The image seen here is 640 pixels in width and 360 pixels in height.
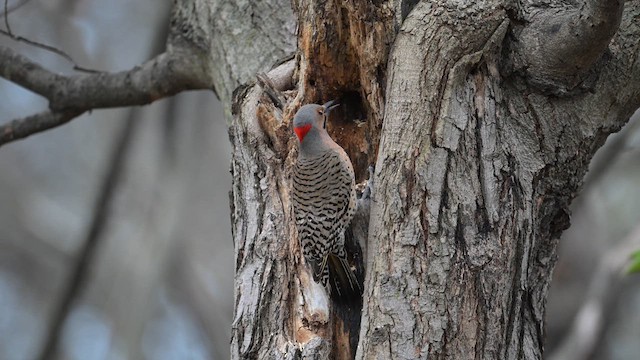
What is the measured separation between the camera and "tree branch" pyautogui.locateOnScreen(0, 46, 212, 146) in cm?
588

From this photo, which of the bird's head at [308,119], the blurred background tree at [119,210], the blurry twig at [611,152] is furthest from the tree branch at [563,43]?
the blurred background tree at [119,210]

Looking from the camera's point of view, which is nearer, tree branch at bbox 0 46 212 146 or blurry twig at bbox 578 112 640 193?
tree branch at bbox 0 46 212 146

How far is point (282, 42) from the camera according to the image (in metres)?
5.12

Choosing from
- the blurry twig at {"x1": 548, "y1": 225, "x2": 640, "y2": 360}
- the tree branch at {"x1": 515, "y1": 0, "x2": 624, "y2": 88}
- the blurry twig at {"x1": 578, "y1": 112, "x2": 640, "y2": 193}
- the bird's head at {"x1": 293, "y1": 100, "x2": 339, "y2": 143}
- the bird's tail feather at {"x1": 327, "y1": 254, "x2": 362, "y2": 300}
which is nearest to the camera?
the tree branch at {"x1": 515, "y1": 0, "x2": 624, "y2": 88}

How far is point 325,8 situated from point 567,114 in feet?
3.86

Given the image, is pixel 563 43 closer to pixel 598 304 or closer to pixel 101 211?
pixel 598 304

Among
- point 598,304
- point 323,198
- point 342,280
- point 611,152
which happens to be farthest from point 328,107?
point 611,152

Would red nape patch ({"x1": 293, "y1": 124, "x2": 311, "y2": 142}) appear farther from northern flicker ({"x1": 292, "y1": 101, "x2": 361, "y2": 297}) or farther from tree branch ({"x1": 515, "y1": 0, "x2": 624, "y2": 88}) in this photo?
tree branch ({"x1": 515, "y1": 0, "x2": 624, "y2": 88})

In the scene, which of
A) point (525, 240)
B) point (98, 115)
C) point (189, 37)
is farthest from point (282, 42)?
point (98, 115)

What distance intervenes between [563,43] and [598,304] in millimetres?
4669

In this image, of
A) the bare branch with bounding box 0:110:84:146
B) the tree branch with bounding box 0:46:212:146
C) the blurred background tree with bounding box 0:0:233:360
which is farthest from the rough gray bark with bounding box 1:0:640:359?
the blurred background tree with bounding box 0:0:233:360

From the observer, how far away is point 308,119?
4.24 m

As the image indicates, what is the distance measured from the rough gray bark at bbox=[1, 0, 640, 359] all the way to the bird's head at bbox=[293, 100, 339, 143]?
7.2 inches

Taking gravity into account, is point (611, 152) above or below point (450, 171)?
above
